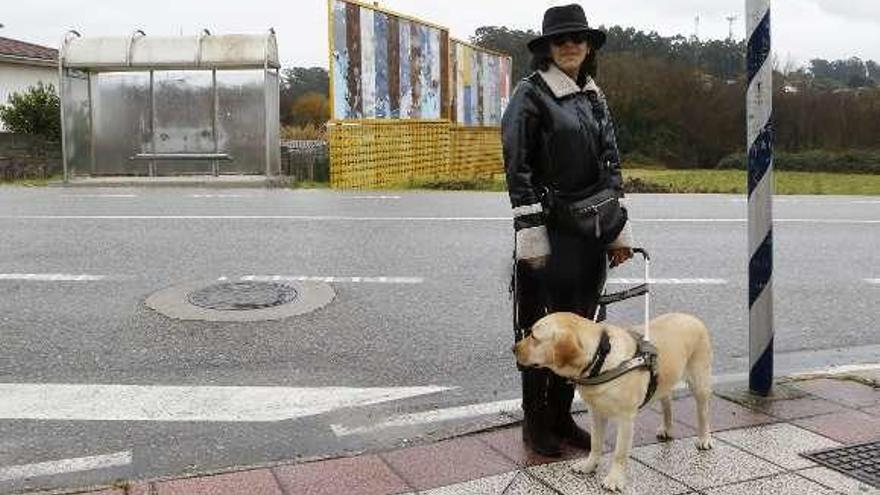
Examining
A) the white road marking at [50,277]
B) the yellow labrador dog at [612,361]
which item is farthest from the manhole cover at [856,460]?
the white road marking at [50,277]

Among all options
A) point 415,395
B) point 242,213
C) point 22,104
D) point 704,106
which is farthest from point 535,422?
point 704,106

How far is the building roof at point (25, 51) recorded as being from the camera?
3328cm

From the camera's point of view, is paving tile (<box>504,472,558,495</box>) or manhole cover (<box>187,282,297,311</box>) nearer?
paving tile (<box>504,472,558,495</box>)

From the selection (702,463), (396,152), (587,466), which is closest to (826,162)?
(396,152)

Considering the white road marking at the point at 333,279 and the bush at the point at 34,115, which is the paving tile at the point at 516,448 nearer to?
the white road marking at the point at 333,279

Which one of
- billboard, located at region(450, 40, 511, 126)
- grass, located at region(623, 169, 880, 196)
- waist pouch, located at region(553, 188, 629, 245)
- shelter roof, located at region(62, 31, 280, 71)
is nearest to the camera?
waist pouch, located at region(553, 188, 629, 245)

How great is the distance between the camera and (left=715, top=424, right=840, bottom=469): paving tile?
3832mm

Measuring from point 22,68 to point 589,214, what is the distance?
116 feet

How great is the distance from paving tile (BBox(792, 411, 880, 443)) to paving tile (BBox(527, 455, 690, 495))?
1.00m

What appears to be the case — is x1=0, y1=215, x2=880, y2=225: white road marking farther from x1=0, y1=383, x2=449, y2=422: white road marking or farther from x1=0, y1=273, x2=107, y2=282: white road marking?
x1=0, y1=383, x2=449, y2=422: white road marking

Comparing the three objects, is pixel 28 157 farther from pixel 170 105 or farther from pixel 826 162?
pixel 826 162

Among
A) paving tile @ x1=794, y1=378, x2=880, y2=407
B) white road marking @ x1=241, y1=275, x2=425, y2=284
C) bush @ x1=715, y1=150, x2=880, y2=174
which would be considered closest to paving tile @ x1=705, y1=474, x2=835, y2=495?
paving tile @ x1=794, y1=378, x2=880, y2=407

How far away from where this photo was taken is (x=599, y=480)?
3672 mm

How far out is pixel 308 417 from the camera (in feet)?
15.3
